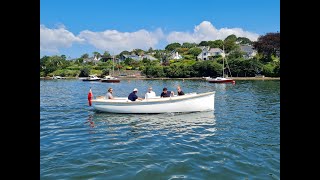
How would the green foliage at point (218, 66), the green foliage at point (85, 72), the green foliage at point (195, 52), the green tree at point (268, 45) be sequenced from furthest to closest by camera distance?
the green foliage at point (195, 52) < the green foliage at point (85, 72) < the green tree at point (268, 45) < the green foliage at point (218, 66)

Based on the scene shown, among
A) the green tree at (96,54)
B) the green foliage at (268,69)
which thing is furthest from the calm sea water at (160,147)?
the green tree at (96,54)

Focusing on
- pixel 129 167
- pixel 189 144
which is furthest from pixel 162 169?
pixel 189 144

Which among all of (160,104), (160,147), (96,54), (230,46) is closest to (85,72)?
(230,46)

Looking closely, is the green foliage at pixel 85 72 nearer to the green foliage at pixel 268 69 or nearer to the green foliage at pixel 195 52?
the green foliage at pixel 195 52

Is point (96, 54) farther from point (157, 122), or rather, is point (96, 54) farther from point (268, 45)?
point (157, 122)

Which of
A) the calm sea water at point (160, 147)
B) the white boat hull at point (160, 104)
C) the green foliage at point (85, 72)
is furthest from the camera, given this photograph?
the green foliage at point (85, 72)

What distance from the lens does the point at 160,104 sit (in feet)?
66.3

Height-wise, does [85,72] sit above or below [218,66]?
below

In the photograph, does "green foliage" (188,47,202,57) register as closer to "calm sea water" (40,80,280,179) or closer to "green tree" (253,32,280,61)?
"green tree" (253,32,280,61)

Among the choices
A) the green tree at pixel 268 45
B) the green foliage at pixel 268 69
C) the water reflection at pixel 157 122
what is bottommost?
the water reflection at pixel 157 122

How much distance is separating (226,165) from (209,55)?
125 metres

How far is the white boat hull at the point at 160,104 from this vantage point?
20062 mm
